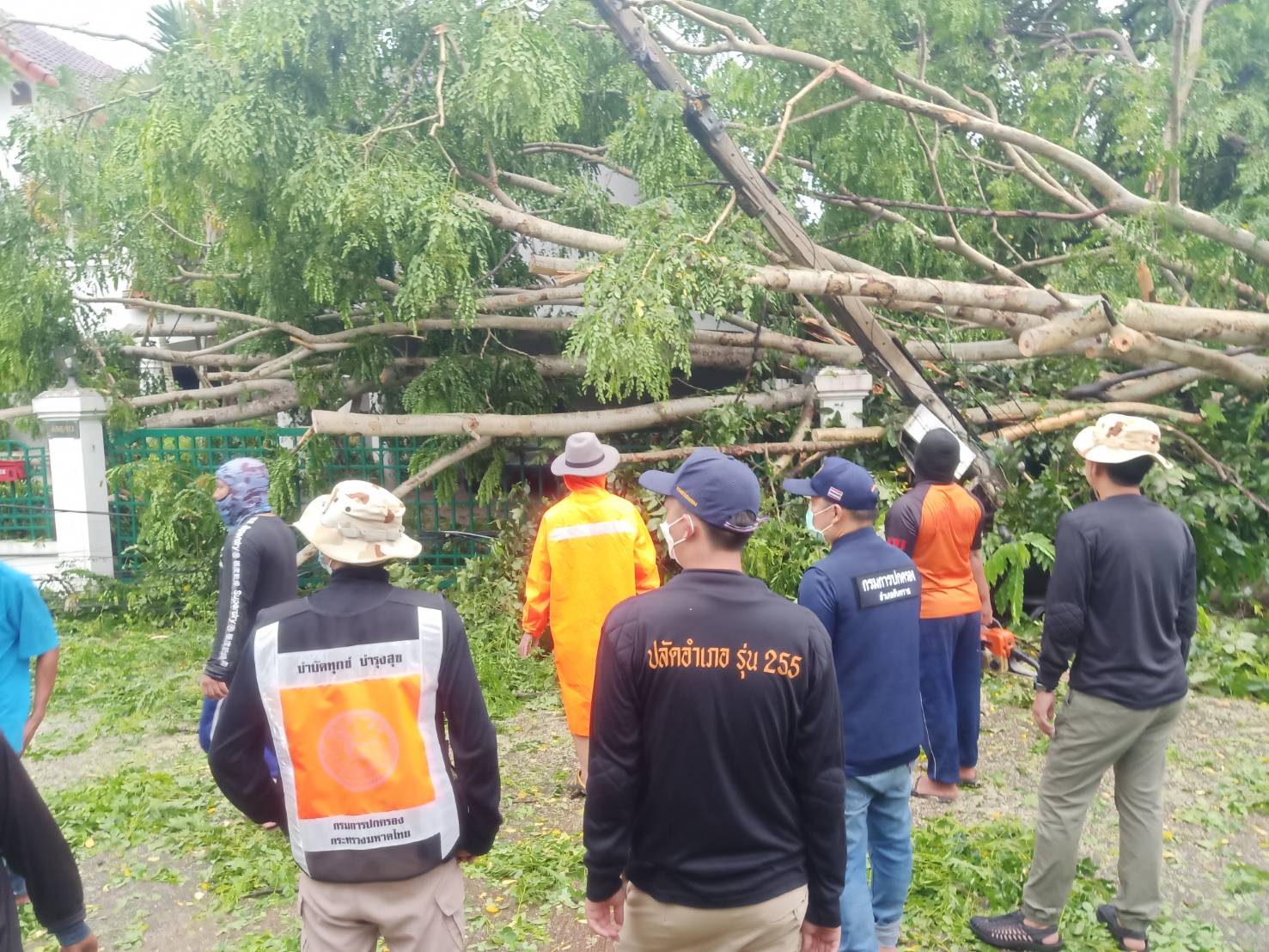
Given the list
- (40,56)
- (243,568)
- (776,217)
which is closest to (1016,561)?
(776,217)

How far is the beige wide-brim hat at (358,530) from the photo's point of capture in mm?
2520

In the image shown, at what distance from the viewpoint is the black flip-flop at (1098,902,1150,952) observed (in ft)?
11.9

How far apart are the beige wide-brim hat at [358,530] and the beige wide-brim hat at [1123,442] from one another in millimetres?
2405

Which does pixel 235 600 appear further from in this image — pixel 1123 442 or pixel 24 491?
pixel 24 491

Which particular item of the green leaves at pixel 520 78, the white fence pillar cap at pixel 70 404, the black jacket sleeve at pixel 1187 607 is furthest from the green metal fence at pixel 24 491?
the black jacket sleeve at pixel 1187 607

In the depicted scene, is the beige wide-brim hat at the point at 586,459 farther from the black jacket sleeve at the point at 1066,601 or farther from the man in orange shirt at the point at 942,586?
the black jacket sleeve at the point at 1066,601

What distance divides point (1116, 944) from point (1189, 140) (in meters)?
6.25

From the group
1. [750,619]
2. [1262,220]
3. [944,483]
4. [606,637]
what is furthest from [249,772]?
[1262,220]

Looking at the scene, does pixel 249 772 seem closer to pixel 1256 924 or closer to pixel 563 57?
pixel 1256 924

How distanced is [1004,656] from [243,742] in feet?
17.5

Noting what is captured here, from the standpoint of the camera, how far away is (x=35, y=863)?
2100 millimetres

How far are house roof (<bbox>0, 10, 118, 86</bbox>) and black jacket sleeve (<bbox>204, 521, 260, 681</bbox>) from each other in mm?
6412

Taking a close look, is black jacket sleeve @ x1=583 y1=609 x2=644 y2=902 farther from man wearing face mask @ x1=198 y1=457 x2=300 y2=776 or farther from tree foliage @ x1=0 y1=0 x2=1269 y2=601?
tree foliage @ x1=0 y1=0 x2=1269 y2=601

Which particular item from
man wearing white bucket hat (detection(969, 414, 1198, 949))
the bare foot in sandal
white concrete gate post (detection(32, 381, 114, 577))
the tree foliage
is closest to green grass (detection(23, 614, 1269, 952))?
the bare foot in sandal
